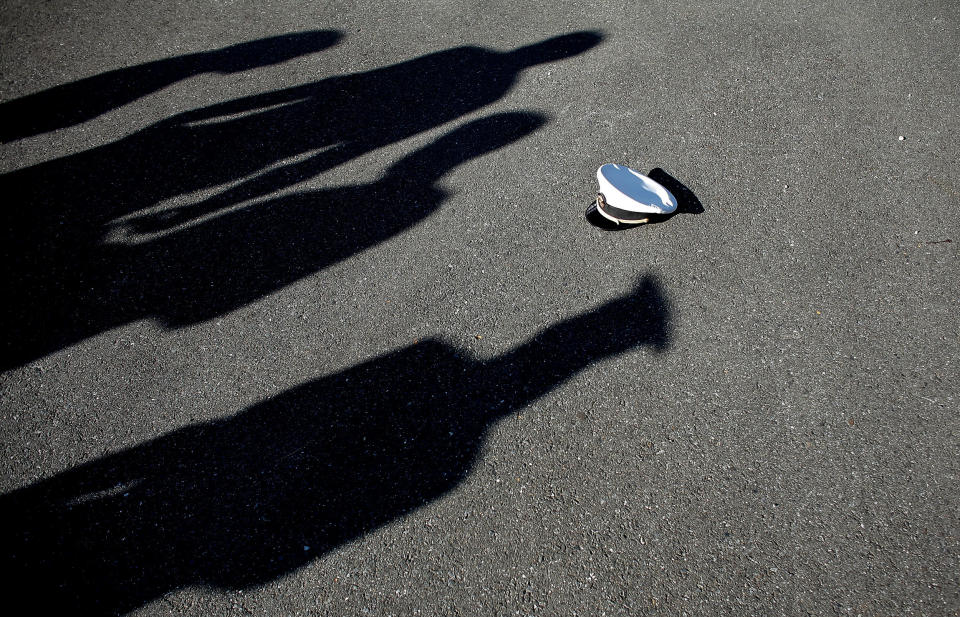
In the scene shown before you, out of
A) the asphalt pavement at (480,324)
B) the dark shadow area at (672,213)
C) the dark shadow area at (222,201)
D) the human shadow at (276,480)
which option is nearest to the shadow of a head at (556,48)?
the asphalt pavement at (480,324)

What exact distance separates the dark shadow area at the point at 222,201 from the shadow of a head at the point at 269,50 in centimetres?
51

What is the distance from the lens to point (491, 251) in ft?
11.2

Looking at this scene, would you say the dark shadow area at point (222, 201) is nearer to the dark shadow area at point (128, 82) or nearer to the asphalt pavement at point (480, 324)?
the asphalt pavement at point (480, 324)

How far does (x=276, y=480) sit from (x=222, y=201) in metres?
2.01

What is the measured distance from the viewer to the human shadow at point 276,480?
7.77 feet

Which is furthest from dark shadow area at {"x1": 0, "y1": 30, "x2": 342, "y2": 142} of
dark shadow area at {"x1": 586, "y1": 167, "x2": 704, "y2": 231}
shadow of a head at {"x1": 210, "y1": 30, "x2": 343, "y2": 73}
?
dark shadow area at {"x1": 586, "y1": 167, "x2": 704, "y2": 231}

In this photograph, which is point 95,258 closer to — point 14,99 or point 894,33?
point 14,99

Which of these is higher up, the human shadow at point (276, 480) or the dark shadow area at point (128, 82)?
the dark shadow area at point (128, 82)

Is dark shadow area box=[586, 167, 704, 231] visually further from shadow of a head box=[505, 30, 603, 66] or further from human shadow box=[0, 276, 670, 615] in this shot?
shadow of a head box=[505, 30, 603, 66]

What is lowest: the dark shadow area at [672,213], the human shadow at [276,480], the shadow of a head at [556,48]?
the human shadow at [276,480]

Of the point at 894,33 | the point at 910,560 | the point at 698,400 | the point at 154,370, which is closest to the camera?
the point at 910,560

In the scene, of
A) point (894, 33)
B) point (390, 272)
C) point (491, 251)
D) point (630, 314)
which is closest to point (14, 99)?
point (390, 272)

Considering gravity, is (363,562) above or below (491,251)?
below

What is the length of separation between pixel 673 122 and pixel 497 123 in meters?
1.28
